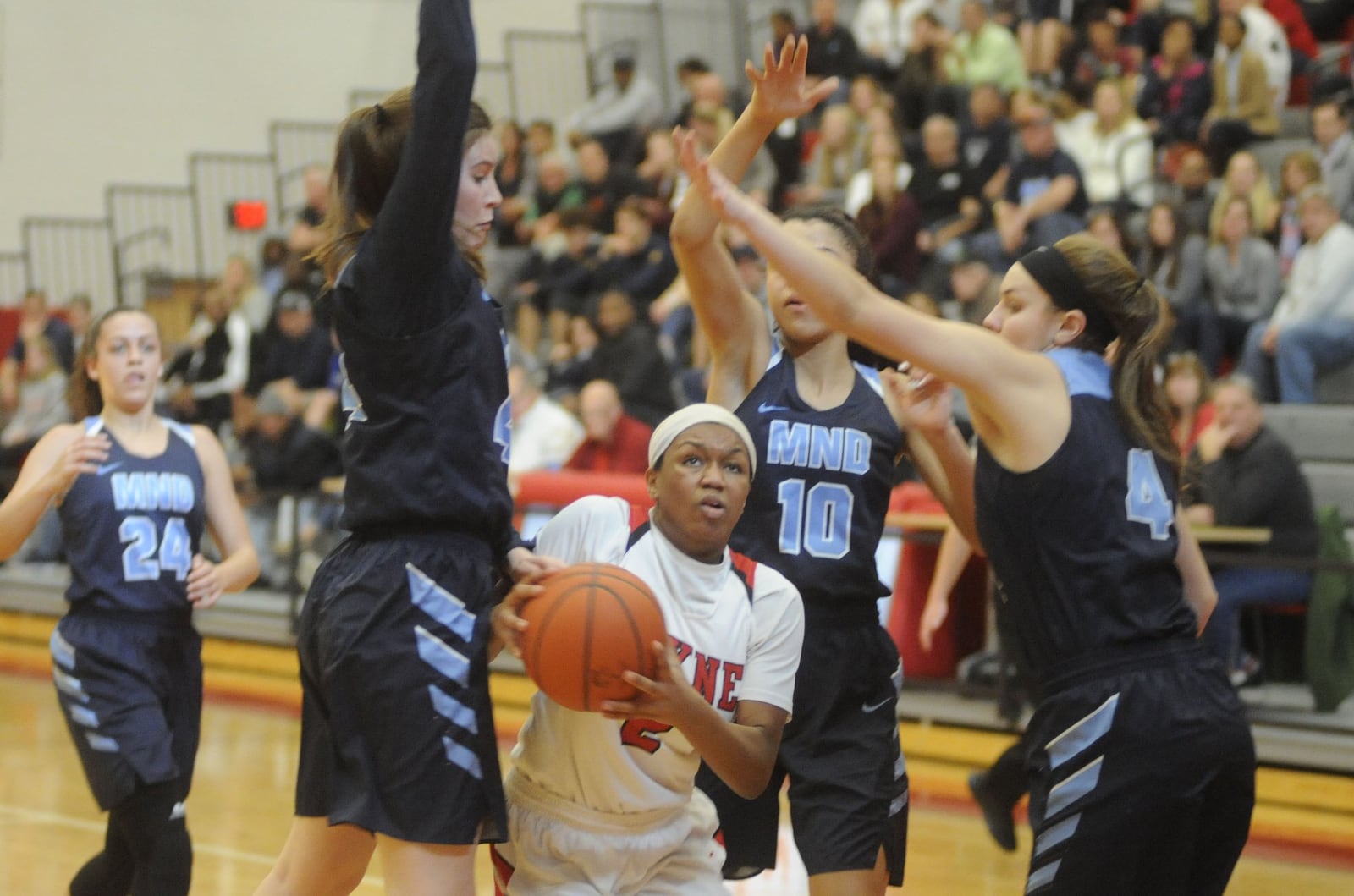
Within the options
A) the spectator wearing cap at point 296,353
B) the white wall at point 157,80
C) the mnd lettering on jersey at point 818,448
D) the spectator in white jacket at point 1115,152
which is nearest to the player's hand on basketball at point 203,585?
the mnd lettering on jersey at point 818,448

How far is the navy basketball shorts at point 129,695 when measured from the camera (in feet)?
14.6

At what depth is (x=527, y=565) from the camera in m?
3.07

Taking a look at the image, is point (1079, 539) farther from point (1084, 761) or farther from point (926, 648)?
point (926, 648)

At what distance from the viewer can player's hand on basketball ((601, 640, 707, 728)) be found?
2.93 metres

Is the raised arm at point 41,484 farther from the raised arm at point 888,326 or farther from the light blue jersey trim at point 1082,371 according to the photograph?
the light blue jersey trim at point 1082,371

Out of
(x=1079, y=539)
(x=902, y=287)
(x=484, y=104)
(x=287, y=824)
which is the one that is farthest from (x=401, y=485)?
(x=902, y=287)

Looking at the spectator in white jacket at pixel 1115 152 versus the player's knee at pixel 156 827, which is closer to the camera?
the player's knee at pixel 156 827

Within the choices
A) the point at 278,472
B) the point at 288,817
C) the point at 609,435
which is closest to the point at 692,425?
the point at 288,817

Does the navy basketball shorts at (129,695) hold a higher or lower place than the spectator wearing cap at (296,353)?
lower

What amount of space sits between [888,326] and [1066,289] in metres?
0.48

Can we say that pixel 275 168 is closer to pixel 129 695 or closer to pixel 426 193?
pixel 129 695

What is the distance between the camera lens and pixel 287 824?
272 inches

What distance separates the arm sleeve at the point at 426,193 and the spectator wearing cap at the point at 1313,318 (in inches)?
284

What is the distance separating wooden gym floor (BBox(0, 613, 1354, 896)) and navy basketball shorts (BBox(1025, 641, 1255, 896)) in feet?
9.00
